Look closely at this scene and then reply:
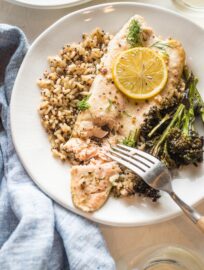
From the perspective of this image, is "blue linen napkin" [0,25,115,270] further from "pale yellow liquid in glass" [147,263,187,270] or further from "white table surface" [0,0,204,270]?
"pale yellow liquid in glass" [147,263,187,270]

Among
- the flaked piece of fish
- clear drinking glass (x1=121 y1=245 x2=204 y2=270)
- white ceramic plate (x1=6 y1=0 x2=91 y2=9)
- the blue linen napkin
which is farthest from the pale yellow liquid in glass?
white ceramic plate (x1=6 y1=0 x2=91 y2=9)

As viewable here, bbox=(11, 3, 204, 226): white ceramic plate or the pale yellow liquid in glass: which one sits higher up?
bbox=(11, 3, 204, 226): white ceramic plate

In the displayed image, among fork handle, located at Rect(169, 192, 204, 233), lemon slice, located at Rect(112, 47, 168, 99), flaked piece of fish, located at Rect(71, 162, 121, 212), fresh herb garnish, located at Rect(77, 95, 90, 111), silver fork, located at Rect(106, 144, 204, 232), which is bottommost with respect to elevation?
flaked piece of fish, located at Rect(71, 162, 121, 212)

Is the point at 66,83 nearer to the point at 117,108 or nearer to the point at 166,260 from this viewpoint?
the point at 117,108

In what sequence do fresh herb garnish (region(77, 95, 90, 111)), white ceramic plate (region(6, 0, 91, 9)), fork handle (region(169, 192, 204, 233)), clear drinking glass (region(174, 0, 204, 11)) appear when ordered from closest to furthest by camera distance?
fork handle (region(169, 192, 204, 233)) < fresh herb garnish (region(77, 95, 90, 111)) < white ceramic plate (region(6, 0, 91, 9)) < clear drinking glass (region(174, 0, 204, 11))

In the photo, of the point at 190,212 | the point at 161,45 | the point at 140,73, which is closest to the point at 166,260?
the point at 190,212

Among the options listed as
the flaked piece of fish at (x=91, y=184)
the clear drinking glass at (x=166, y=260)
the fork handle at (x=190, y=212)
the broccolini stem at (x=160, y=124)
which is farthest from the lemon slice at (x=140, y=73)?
the clear drinking glass at (x=166, y=260)

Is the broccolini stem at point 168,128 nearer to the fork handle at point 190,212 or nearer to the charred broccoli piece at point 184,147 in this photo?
the charred broccoli piece at point 184,147

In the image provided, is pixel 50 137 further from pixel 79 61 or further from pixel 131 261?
pixel 131 261
